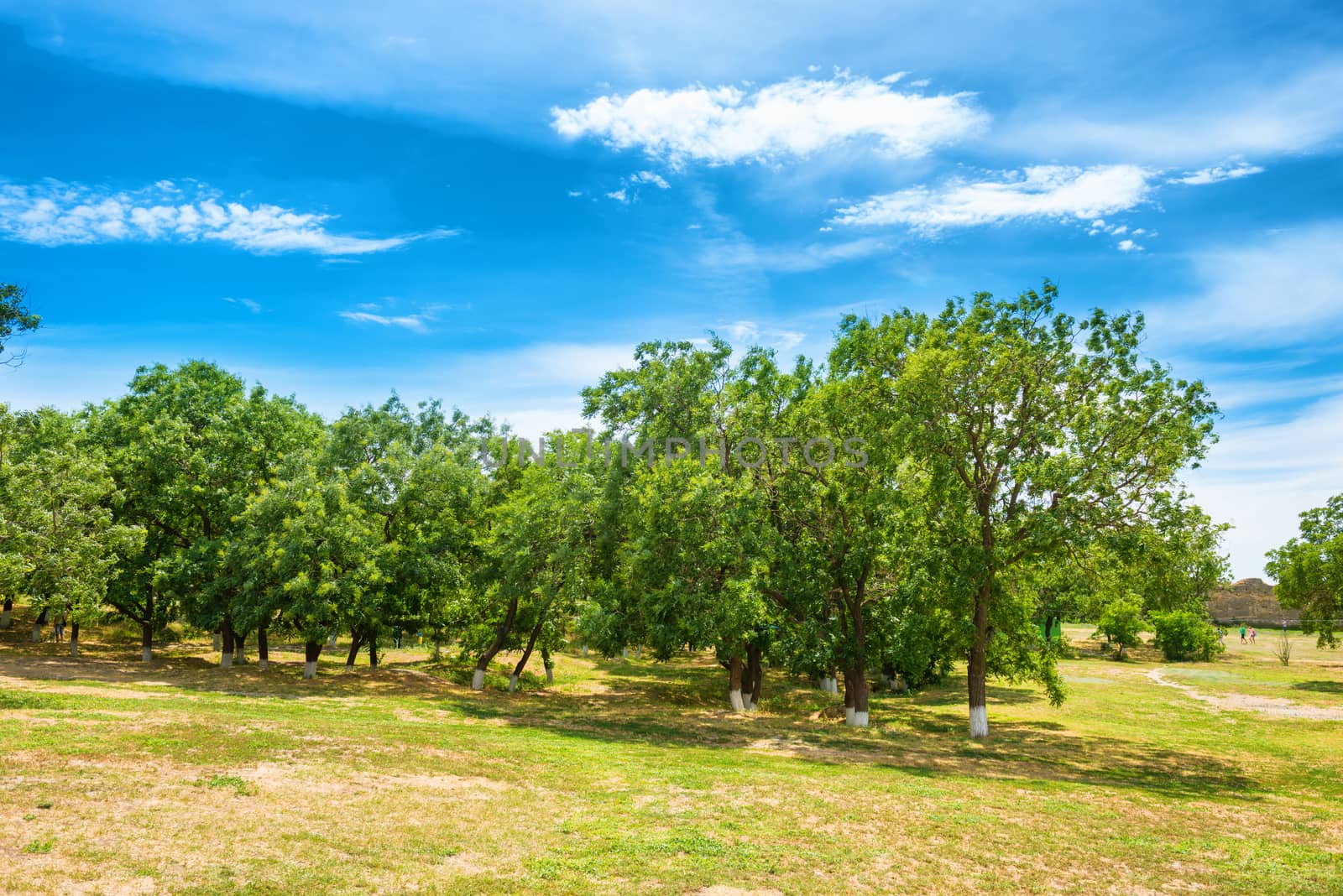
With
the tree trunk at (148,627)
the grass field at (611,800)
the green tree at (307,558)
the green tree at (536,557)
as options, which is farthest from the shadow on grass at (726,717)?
the green tree at (307,558)

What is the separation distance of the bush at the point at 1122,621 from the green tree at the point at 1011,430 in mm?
47422

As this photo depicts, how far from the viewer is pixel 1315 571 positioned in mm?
48688

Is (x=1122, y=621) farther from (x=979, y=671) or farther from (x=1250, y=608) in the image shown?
(x=979, y=671)

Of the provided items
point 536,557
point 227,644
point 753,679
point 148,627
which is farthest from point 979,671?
point 148,627

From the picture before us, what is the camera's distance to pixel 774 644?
2953 cm

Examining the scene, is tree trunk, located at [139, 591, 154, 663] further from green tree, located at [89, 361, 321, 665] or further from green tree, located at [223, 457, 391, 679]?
green tree, located at [223, 457, 391, 679]

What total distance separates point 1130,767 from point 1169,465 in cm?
952

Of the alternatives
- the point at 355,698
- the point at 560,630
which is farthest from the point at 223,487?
the point at 560,630

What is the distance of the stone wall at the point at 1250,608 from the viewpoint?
95312 mm

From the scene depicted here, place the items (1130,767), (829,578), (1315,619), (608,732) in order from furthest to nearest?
1. (1315,619)
2. (829,578)
3. (608,732)
4. (1130,767)

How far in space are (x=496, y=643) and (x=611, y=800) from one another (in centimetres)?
2275

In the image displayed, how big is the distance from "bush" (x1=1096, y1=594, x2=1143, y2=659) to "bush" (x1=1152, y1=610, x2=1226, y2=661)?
2.04m

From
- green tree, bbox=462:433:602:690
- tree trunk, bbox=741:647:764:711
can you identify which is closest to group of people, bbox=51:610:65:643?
green tree, bbox=462:433:602:690

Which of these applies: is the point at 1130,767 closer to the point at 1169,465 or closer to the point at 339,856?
the point at 1169,465
